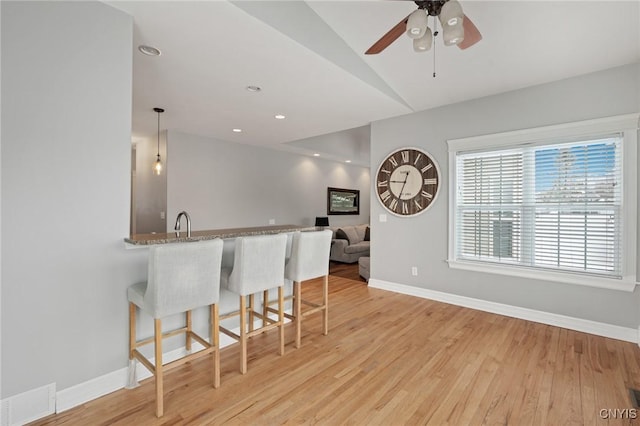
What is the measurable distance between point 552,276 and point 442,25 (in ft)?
9.53

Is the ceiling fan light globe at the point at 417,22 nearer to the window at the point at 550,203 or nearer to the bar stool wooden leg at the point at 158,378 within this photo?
the window at the point at 550,203

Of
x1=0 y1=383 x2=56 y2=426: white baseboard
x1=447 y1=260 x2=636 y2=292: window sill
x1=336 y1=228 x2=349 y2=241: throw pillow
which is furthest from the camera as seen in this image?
x1=336 y1=228 x2=349 y2=241: throw pillow

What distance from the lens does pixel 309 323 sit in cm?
318

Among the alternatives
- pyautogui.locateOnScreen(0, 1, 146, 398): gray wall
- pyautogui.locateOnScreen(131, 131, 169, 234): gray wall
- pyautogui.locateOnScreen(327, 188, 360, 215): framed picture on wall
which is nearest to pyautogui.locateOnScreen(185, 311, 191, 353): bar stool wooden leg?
pyautogui.locateOnScreen(0, 1, 146, 398): gray wall

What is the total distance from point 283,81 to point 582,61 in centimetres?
288

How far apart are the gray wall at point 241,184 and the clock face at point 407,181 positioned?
2.83 m

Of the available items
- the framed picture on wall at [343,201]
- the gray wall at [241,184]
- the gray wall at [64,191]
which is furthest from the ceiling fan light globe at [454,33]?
the framed picture on wall at [343,201]

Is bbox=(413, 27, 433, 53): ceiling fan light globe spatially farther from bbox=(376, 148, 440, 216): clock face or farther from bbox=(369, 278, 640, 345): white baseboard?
bbox=(369, 278, 640, 345): white baseboard

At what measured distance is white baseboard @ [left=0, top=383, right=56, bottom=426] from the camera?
63.1 inches

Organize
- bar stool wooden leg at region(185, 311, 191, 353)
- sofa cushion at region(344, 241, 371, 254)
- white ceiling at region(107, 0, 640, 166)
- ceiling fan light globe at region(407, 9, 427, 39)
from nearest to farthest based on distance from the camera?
ceiling fan light globe at region(407, 9, 427, 39), white ceiling at region(107, 0, 640, 166), bar stool wooden leg at region(185, 311, 191, 353), sofa cushion at region(344, 241, 371, 254)

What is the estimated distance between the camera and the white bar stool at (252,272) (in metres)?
2.22

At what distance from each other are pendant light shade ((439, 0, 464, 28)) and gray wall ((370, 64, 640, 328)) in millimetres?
2238

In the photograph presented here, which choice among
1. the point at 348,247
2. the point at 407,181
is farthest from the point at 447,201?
the point at 348,247

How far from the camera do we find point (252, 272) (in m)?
2.29
